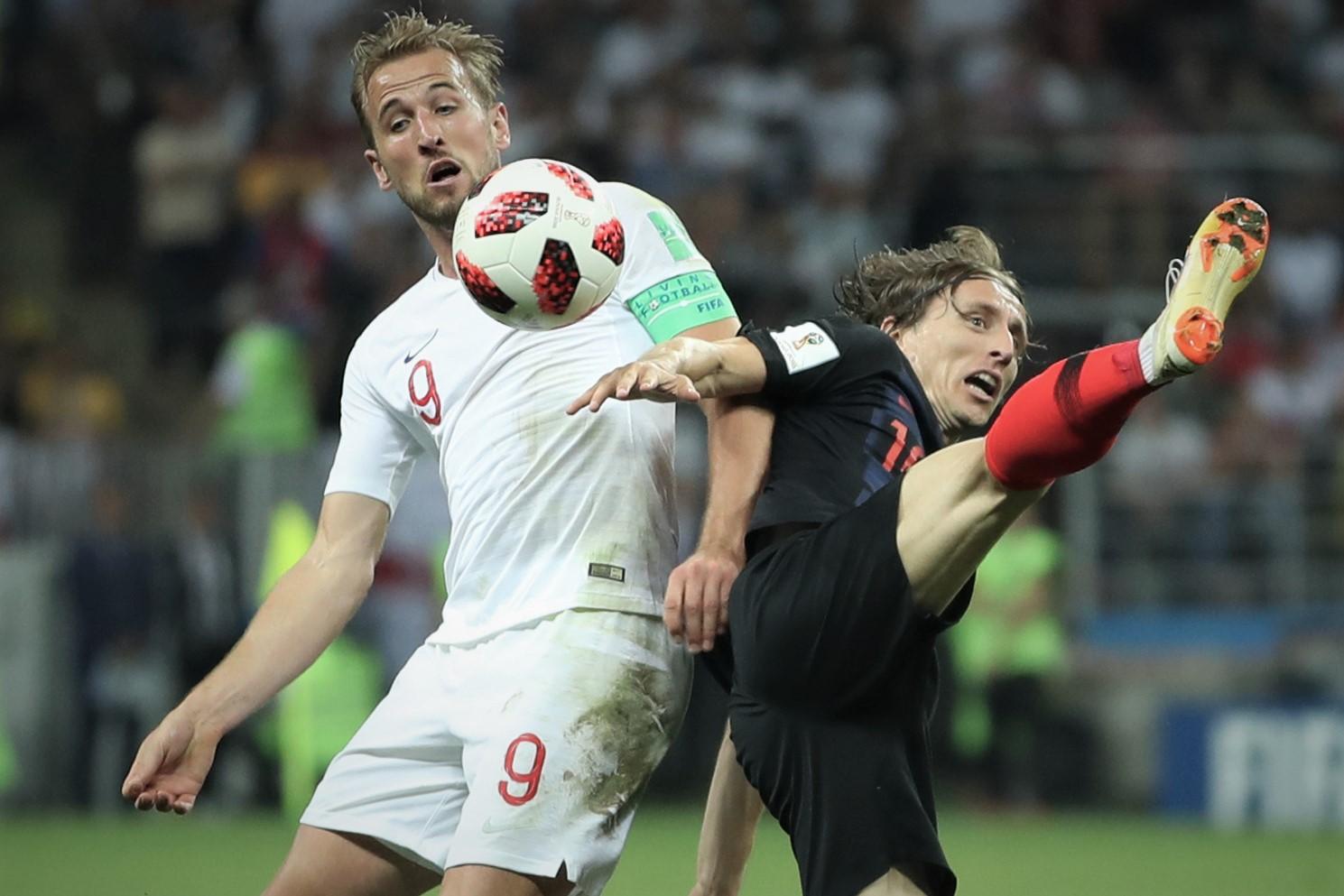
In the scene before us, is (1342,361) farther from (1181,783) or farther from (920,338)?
(920,338)

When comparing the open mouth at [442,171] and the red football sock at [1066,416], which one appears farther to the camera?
the open mouth at [442,171]

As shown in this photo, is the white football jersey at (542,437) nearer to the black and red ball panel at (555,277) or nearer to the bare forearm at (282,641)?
the bare forearm at (282,641)

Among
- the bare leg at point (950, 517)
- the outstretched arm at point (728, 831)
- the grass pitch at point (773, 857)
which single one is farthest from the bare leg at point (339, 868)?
the grass pitch at point (773, 857)

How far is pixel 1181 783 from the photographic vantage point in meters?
11.5

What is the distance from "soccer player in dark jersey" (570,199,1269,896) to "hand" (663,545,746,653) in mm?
38

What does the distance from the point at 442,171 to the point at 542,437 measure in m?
0.65

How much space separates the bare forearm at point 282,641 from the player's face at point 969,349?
1.35 m

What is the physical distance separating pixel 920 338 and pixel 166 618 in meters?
7.80

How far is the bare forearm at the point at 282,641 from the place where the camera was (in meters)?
4.37

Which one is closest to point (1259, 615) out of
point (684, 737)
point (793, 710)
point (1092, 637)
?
point (1092, 637)

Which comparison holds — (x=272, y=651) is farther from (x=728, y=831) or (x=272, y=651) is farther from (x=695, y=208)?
(x=695, y=208)

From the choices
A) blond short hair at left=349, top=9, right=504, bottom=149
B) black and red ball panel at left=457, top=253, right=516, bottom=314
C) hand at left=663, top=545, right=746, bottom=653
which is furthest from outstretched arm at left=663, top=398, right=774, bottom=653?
blond short hair at left=349, top=9, right=504, bottom=149

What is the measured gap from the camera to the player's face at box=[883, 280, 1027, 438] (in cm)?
470

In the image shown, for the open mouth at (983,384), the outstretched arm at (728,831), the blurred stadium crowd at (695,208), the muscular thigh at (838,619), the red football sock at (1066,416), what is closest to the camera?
the red football sock at (1066,416)
